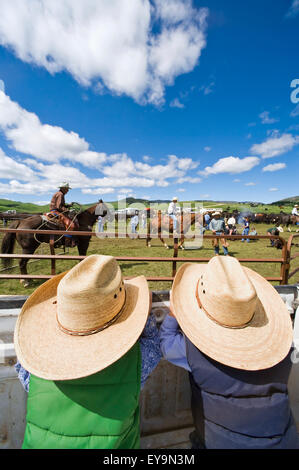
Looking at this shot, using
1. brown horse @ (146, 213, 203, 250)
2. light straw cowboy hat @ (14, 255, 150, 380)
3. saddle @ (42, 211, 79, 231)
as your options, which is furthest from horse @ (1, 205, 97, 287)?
brown horse @ (146, 213, 203, 250)

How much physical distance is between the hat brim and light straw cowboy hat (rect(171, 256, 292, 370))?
14.3 inches

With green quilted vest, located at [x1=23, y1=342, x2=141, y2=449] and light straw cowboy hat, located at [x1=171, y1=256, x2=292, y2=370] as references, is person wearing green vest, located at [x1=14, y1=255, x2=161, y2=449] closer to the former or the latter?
green quilted vest, located at [x1=23, y1=342, x2=141, y2=449]

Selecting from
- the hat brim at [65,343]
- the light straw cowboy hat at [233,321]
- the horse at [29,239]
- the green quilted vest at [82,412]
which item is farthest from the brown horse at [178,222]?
the green quilted vest at [82,412]

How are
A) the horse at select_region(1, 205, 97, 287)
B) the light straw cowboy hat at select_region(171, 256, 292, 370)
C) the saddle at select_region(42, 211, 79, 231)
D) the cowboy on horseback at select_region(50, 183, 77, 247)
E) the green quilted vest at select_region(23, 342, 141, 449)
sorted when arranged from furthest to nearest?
the cowboy on horseback at select_region(50, 183, 77, 247) → the saddle at select_region(42, 211, 79, 231) → the horse at select_region(1, 205, 97, 287) → the light straw cowboy hat at select_region(171, 256, 292, 370) → the green quilted vest at select_region(23, 342, 141, 449)

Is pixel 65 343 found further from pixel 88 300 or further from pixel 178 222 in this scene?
pixel 178 222

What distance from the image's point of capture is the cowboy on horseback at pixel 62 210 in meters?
6.32

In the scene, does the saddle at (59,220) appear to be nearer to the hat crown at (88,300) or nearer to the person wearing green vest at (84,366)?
the person wearing green vest at (84,366)

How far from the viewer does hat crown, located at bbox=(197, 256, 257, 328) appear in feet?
4.06

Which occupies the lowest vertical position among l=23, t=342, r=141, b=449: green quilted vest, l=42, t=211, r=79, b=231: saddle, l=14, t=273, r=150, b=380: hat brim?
l=23, t=342, r=141, b=449: green quilted vest

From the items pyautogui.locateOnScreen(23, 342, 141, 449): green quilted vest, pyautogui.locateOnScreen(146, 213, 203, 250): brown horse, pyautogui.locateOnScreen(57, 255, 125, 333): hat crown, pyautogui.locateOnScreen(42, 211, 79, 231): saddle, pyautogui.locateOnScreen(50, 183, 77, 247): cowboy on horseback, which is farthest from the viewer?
pyautogui.locateOnScreen(146, 213, 203, 250): brown horse

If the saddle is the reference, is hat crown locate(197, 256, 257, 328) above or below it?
below

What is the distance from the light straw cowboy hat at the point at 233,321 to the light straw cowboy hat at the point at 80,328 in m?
0.40

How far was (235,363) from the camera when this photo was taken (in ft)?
3.80
